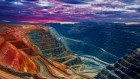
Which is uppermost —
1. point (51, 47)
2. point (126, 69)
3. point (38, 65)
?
point (38, 65)

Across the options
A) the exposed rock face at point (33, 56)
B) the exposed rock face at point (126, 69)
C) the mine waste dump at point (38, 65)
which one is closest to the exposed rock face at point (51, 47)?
the exposed rock face at point (33, 56)

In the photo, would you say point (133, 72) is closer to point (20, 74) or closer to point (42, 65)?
point (42, 65)

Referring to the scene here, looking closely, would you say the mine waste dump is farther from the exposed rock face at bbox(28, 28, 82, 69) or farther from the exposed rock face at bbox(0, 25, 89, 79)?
the exposed rock face at bbox(28, 28, 82, 69)

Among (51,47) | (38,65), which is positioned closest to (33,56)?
(38,65)

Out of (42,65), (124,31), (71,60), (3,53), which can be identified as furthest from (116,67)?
(124,31)

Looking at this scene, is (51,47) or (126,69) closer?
(126,69)

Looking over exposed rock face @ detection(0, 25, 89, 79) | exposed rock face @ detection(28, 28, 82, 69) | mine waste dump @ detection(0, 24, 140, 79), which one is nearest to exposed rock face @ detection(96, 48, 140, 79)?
mine waste dump @ detection(0, 24, 140, 79)

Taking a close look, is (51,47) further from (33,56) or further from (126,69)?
(126,69)
